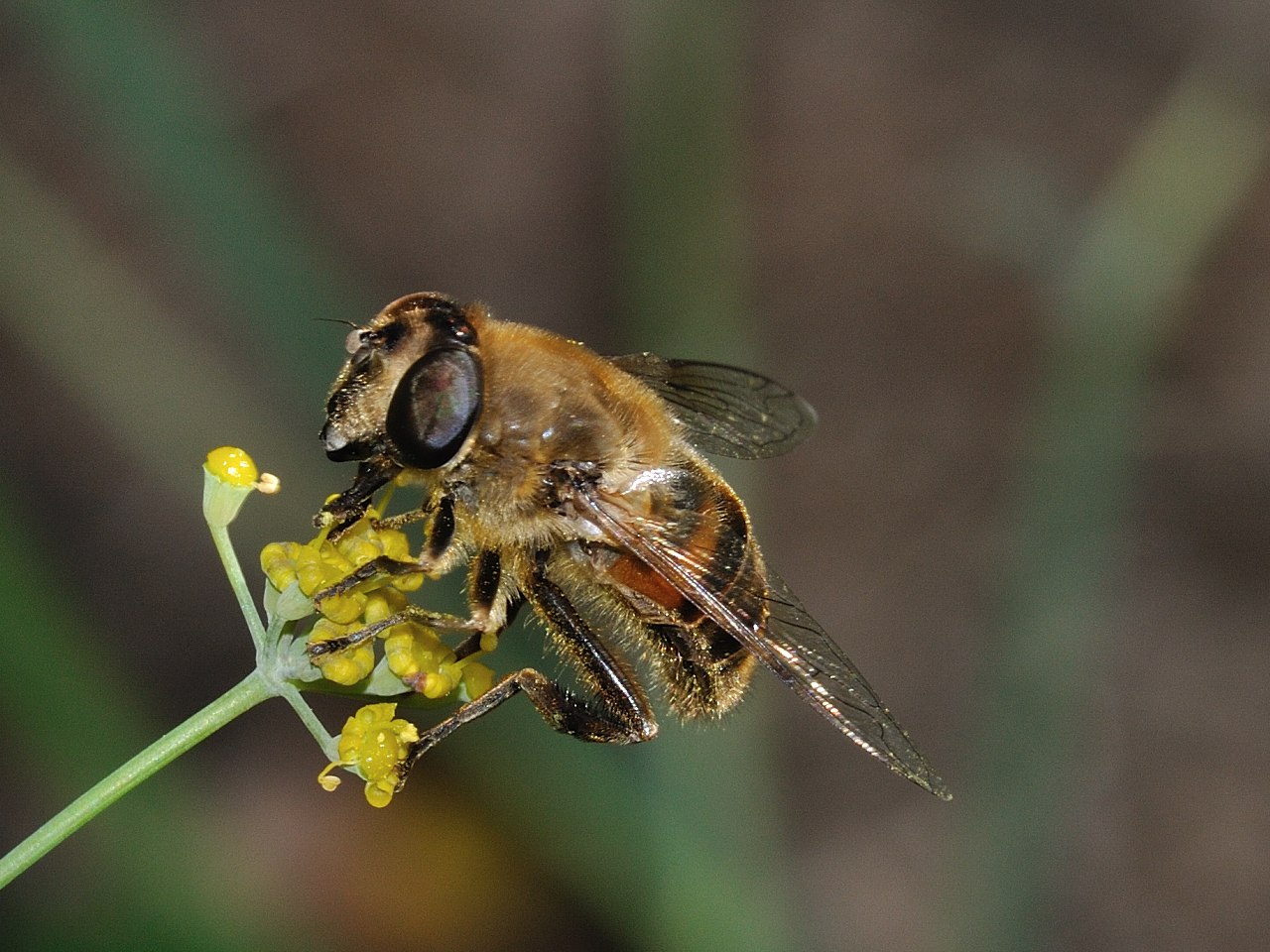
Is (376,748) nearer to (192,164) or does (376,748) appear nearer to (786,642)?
(786,642)

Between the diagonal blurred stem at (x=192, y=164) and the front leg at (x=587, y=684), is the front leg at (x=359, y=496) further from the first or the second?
the diagonal blurred stem at (x=192, y=164)

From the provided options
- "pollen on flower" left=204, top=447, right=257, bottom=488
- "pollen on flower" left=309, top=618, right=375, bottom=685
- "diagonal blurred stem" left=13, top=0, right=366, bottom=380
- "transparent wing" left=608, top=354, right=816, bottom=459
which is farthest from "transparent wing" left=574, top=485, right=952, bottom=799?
"diagonal blurred stem" left=13, top=0, right=366, bottom=380

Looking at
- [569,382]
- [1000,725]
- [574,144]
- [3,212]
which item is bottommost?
[1000,725]

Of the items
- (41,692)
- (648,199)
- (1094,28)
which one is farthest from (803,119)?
(41,692)

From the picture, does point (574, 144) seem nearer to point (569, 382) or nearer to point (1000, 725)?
point (1000, 725)

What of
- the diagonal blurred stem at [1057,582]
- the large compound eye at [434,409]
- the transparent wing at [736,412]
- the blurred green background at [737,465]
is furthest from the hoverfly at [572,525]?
the diagonal blurred stem at [1057,582]

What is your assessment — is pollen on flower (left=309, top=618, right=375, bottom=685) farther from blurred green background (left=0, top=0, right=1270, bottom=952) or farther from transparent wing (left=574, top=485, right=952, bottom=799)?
blurred green background (left=0, top=0, right=1270, bottom=952)

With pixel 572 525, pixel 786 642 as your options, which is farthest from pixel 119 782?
pixel 786 642
